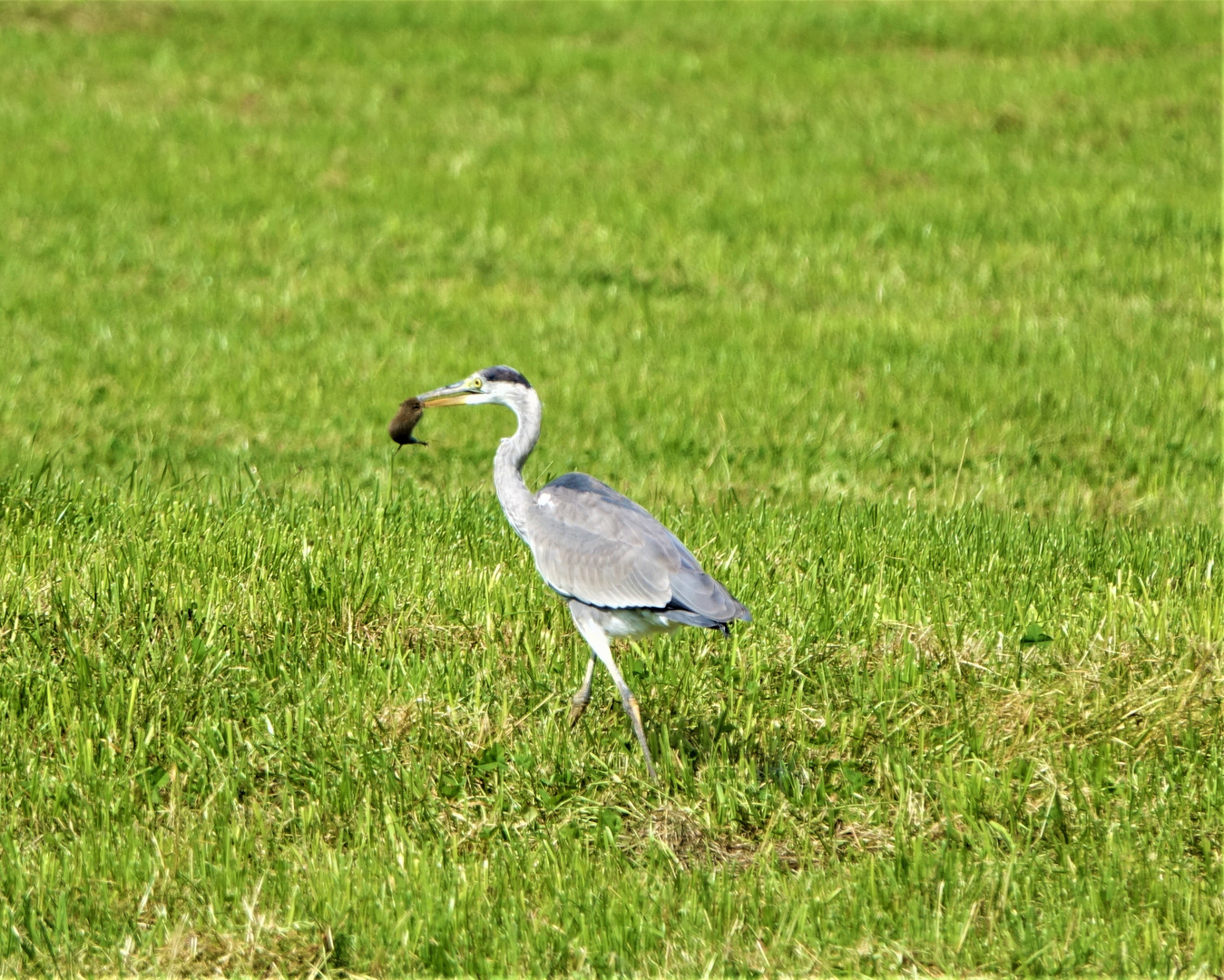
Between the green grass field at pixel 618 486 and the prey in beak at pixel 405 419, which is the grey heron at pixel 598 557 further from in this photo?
the green grass field at pixel 618 486

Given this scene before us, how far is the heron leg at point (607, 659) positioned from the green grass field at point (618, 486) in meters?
0.19

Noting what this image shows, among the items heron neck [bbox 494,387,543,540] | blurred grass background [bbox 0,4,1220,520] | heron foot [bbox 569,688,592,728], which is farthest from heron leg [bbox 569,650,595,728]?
blurred grass background [bbox 0,4,1220,520]

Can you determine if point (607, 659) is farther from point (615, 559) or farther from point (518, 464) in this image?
point (518, 464)

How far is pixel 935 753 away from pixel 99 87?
16.7 metres

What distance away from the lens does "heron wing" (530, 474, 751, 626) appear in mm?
4883

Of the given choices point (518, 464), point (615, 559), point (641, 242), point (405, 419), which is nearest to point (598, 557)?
point (615, 559)

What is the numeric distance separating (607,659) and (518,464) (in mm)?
910

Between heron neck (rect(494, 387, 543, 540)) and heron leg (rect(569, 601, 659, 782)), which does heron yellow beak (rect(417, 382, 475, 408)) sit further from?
heron leg (rect(569, 601, 659, 782))

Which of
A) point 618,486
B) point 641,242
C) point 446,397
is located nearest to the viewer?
point 446,397

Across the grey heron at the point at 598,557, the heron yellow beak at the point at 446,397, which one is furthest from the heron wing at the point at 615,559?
the heron yellow beak at the point at 446,397

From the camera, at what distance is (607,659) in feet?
16.7

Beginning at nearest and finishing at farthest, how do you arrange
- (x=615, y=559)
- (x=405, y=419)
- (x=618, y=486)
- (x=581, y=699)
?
(x=615, y=559)
(x=581, y=699)
(x=405, y=419)
(x=618, y=486)

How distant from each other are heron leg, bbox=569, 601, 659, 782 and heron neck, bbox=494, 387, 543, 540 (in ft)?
1.45

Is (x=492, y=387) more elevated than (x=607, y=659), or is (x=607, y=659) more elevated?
(x=492, y=387)
